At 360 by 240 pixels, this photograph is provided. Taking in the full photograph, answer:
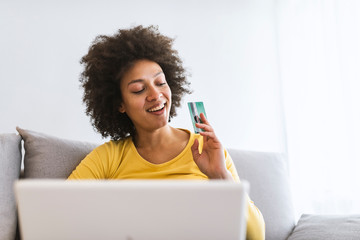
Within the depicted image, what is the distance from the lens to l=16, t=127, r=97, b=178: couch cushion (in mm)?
1624

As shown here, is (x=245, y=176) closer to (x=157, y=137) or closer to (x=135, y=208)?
(x=157, y=137)

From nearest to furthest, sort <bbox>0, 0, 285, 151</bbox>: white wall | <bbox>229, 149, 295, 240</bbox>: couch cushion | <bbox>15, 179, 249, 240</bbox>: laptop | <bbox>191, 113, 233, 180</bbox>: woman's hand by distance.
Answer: <bbox>15, 179, 249, 240</bbox>: laptop → <bbox>191, 113, 233, 180</bbox>: woman's hand → <bbox>229, 149, 295, 240</bbox>: couch cushion → <bbox>0, 0, 285, 151</bbox>: white wall

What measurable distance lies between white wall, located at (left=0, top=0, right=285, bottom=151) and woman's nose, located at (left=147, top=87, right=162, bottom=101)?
0.43m

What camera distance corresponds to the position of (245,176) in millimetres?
1980

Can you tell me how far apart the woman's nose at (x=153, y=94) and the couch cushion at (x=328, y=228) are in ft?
2.84

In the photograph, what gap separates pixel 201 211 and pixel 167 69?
1.15m

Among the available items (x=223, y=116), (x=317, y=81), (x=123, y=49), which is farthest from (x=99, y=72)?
(x=317, y=81)

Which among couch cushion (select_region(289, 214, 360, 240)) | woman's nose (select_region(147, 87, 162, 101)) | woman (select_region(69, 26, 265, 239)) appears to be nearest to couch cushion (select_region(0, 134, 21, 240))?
woman (select_region(69, 26, 265, 239))

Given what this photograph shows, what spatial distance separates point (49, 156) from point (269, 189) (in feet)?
3.35

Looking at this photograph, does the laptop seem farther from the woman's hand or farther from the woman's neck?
the woman's neck

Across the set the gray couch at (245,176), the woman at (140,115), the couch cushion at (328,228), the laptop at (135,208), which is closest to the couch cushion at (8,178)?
the gray couch at (245,176)

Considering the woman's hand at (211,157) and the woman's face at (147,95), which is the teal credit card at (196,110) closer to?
the woman's hand at (211,157)


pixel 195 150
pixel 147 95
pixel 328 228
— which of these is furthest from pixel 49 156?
pixel 328 228

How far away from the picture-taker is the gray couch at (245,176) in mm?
1598
